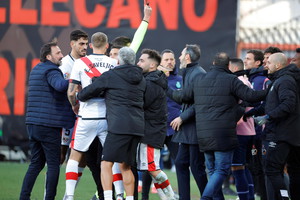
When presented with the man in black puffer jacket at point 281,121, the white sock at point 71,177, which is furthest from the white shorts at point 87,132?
the man in black puffer jacket at point 281,121

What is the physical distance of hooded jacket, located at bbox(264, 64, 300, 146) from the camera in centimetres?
766

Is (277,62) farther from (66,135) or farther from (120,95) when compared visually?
(66,135)

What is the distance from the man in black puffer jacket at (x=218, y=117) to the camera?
793 cm

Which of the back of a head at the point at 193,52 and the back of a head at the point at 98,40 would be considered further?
the back of a head at the point at 193,52

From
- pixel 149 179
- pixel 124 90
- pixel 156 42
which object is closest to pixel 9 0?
pixel 156 42

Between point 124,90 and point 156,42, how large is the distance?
22.4ft

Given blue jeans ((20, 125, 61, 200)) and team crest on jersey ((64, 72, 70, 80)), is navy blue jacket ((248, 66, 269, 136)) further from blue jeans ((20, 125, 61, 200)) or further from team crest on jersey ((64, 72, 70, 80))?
blue jeans ((20, 125, 61, 200))

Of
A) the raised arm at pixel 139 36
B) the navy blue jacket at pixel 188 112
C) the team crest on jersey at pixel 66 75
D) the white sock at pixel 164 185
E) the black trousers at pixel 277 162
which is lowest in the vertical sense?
the white sock at pixel 164 185

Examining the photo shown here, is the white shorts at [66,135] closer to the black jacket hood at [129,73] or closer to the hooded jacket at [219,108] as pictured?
the black jacket hood at [129,73]

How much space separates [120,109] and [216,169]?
1.49 meters

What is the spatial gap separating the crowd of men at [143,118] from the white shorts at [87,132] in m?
0.01

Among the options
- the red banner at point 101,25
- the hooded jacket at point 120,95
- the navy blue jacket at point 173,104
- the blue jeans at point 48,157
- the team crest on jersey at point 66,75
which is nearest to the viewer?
the hooded jacket at point 120,95

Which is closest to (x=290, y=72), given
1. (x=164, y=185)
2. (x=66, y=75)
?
Answer: (x=164, y=185)

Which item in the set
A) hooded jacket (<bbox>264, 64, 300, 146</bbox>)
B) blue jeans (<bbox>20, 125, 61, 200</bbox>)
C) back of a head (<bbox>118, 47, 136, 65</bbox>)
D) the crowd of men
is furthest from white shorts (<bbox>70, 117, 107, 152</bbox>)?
hooded jacket (<bbox>264, 64, 300, 146</bbox>)
